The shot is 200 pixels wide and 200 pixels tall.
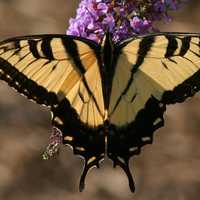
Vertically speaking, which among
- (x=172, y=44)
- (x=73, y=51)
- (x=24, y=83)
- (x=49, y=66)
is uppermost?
(x=172, y=44)

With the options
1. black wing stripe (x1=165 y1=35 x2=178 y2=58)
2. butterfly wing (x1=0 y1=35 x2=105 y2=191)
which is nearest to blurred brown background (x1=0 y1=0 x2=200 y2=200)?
butterfly wing (x1=0 y1=35 x2=105 y2=191)

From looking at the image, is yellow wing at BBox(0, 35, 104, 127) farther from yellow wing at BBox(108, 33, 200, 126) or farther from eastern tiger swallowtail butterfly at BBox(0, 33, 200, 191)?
yellow wing at BBox(108, 33, 200, 126)

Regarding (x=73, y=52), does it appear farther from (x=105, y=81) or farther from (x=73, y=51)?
(x=105, y=81)

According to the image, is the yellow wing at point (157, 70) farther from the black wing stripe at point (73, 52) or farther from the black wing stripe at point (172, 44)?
the black wing stripe at point (73, 52)

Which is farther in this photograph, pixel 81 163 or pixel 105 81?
pixel 81 163

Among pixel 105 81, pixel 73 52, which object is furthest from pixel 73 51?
pixel 105 81
